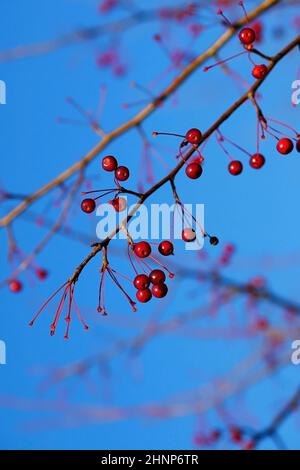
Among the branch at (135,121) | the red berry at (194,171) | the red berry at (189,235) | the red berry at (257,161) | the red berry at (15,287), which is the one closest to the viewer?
the red berry at (189,235)

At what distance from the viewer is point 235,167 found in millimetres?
1916

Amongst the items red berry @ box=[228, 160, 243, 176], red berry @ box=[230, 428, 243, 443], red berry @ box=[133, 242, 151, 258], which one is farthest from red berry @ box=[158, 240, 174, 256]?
red berry @ box=[230, 428, 243, 443]

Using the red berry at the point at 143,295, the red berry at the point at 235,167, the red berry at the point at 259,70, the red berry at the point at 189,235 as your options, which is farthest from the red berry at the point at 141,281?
the red berry at the point at 259,70

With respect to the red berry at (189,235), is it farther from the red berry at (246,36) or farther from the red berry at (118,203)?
the red berry at (246,36)

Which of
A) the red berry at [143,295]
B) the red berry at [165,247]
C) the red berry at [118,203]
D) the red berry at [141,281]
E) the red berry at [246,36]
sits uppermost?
the red berry at [246,36]

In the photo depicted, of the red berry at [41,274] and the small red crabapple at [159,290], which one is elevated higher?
the red berry at [41,274]

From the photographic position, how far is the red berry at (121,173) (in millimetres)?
1823

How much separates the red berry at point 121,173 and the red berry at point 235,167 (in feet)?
1.12

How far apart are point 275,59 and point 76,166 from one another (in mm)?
999

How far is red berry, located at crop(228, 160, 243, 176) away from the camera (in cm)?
191

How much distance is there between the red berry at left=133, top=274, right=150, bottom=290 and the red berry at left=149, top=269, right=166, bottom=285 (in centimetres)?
1

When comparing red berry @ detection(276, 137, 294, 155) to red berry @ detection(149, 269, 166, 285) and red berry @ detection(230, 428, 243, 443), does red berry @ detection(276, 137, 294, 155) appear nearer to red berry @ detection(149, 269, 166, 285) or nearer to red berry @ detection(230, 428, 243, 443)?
red berry @ detection(149, 269, 166, 285)
